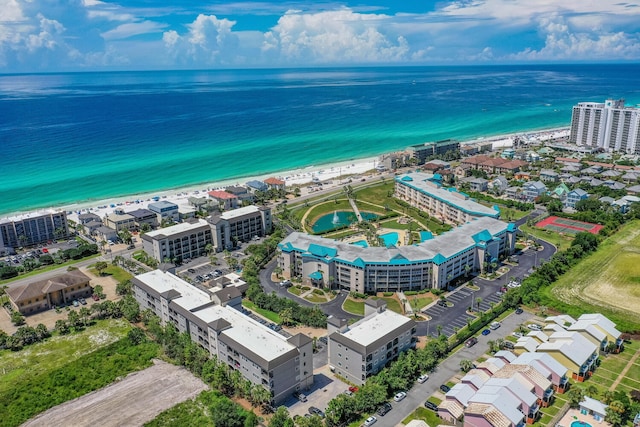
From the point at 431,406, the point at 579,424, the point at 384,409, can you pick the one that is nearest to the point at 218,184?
the point at 384,409

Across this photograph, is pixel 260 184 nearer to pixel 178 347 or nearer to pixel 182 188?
pixel 182 188

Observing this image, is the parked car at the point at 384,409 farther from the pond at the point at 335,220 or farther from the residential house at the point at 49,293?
the pond at the point at 335,220

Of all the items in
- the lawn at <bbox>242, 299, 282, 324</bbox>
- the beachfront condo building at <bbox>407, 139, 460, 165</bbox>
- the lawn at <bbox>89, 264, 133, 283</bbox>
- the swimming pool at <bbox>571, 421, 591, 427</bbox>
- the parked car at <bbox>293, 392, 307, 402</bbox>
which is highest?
the beachfront condo building at <bbox>407, 139, 460, 165</bbox>

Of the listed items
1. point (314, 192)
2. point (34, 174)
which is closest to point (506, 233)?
point (314, 192)

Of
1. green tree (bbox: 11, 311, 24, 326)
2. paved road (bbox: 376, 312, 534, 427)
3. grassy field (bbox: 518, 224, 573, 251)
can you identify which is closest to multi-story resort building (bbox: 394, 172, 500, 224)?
grassy field (bbox: 518, 224, 573, 251)

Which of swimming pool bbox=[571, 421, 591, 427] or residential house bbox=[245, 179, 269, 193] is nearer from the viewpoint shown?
swimming pool bbox=[571, 421, 591, 427]

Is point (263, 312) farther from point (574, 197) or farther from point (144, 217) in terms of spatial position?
point (574, 197)

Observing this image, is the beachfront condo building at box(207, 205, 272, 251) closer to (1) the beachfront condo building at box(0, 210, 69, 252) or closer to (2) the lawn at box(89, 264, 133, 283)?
(2) the lawn at box(89, 264, 133, 283)
